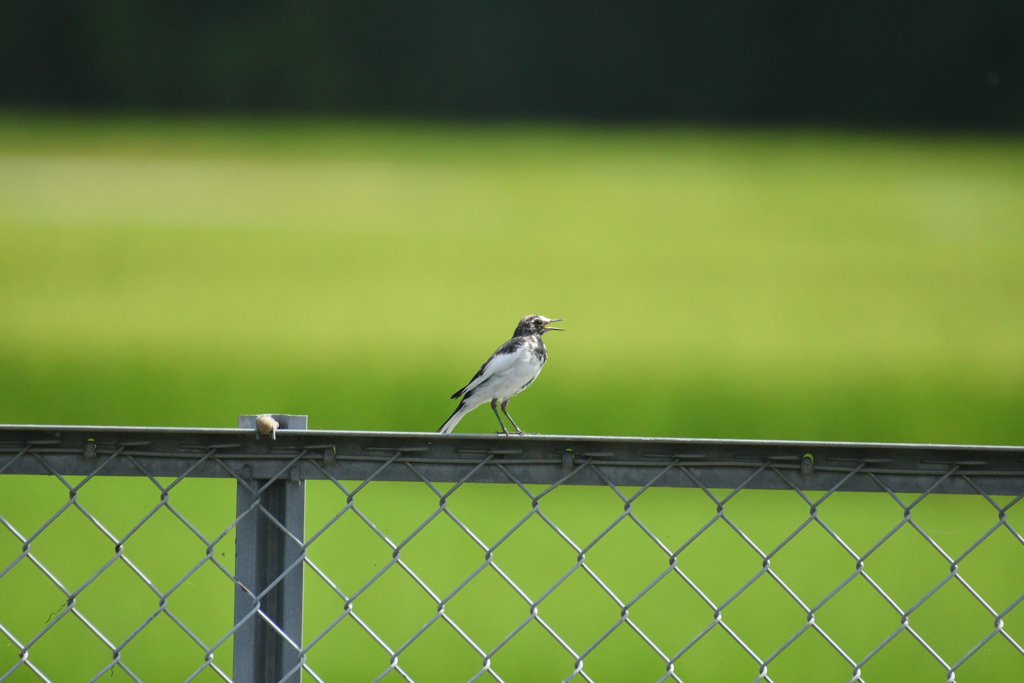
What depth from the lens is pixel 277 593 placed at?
427mm

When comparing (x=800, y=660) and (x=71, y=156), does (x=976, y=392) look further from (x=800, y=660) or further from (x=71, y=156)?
(x=71, y=156)

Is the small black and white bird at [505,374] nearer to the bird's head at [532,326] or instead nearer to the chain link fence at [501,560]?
the bird's head at [532,326]

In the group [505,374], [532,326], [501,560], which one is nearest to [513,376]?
[505,374]

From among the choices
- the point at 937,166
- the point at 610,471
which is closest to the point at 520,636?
the point at 610,471

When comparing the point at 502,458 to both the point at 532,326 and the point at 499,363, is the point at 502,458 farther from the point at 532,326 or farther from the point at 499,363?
the point at 532,326

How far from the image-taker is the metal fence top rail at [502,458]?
39 centimetres

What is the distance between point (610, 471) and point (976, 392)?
2616mm

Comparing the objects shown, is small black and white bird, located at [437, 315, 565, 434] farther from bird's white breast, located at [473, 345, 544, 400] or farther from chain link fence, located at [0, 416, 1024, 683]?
chain link fence, located at [0, 416, 1024, 683]

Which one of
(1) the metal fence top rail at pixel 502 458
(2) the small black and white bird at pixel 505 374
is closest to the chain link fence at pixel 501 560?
(1) the metal fence top rail at pixel 502 458

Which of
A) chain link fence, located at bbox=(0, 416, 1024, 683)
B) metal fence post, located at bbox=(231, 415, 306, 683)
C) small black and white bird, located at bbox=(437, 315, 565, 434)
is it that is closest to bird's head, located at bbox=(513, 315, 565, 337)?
small black and white bird, located at bbox=(437, 315, 565, 434)

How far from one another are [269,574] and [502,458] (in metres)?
0.15

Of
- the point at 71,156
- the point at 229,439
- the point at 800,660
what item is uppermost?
the point at 71,156

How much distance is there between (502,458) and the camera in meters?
0.40

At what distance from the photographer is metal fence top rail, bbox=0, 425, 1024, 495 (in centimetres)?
39
